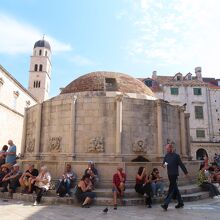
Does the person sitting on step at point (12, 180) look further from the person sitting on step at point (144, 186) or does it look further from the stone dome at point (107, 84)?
the stone dome at point (107, 84)

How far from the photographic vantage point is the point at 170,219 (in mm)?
6305

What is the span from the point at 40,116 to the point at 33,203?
6284 mm

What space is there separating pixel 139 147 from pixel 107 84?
5177 millimetres

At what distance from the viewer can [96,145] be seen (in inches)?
478

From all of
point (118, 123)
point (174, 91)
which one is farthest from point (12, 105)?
point (118, 123)

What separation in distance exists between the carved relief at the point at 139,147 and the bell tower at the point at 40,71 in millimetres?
56656

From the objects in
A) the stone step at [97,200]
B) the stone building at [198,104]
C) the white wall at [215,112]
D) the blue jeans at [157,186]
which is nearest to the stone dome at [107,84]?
the blue jeans at [157,186]

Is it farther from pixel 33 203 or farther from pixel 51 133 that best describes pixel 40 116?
pixel 33 203

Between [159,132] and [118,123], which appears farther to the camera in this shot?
[159,132]

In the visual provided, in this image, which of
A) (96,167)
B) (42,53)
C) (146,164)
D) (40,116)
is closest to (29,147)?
(40,116)

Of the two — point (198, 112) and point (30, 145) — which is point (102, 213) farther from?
point (198, 112)

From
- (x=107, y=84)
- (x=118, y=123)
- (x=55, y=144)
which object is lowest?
(x=55, y=144)

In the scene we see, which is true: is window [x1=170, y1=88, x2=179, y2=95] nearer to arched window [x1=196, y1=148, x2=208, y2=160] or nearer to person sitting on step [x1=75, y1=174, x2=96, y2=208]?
arched window [x1=196, y1=148, x2=208, y2=160]

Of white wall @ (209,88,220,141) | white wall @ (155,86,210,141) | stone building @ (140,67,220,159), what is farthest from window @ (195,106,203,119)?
white wall @ (209,88,220,141)
